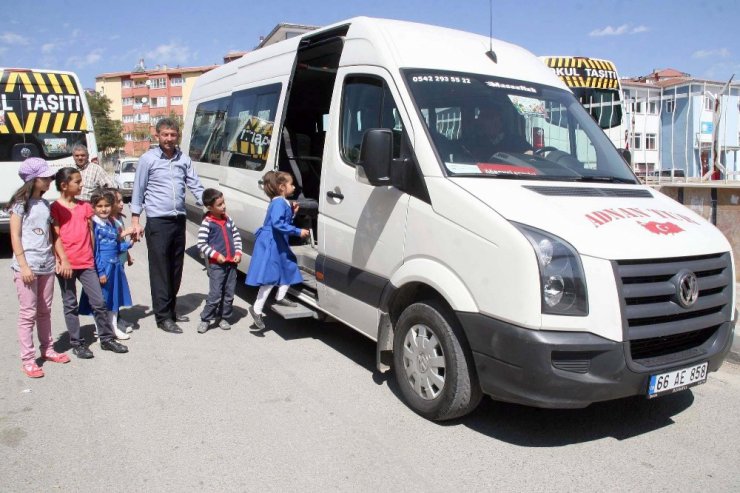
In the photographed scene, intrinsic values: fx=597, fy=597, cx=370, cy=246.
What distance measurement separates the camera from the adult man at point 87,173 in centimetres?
793

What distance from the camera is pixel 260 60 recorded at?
698 cm

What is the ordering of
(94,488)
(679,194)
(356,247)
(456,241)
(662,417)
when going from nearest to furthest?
(94,488) → (456,241) → (662,417) → (356,247) → (679,194)

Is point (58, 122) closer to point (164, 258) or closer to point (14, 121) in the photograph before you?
point (14, 121)

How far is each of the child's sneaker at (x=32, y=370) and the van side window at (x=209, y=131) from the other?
371 centimetres

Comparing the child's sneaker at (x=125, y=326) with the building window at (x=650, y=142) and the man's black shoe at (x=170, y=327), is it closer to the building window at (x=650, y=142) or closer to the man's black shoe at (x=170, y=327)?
the man's black shoe at (x=170, y=327)

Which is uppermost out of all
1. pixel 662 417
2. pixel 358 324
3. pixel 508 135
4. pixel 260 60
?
pixel 260 60

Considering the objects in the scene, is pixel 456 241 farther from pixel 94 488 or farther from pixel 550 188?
pixel 94 488

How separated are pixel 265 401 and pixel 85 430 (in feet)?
3.88

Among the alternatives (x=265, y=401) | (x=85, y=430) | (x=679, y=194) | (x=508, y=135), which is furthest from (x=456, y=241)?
(x=679, y=194)

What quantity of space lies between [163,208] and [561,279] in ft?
13.3

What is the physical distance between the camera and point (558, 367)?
10.7ft

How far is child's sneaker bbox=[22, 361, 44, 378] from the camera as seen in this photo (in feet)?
15.6

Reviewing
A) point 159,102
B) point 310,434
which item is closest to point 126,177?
point 310,434

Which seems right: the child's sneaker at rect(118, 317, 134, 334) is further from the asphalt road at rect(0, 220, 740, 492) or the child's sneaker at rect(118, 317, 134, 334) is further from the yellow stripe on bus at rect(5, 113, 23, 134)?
the yellow stripe on bus at rect(5, 113, 23, 134)
